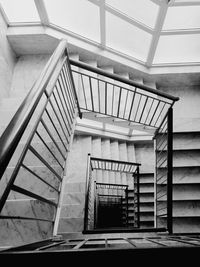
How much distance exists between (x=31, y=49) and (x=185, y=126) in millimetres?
4362

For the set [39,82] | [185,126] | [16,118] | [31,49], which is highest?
[31,49]

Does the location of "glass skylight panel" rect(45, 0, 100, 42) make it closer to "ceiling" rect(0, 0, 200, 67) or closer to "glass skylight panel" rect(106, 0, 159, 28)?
"ceiling" rect(0, 0, 200, 67)

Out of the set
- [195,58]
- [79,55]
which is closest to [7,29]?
[79,55]

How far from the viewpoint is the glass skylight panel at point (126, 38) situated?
519cm

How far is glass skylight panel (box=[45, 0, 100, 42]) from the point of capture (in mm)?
4852

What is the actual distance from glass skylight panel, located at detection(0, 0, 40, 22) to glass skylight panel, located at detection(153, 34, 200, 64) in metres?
3.08

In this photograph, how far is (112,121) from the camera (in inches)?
141

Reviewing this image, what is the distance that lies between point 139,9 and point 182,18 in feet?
3.23

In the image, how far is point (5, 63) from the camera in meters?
4.99

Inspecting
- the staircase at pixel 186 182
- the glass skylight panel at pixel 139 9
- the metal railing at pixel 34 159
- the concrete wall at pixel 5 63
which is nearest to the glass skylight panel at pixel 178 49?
the glass skylight panel at pixel 139 9

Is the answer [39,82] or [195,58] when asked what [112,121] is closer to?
[39,82]

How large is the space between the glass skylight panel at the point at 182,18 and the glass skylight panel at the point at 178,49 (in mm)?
291

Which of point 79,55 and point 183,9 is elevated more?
point 183,9

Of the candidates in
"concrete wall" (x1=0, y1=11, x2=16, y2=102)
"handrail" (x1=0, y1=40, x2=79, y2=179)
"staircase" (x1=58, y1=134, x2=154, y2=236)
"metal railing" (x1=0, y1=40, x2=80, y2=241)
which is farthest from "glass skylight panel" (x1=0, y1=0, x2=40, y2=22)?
"handrail" (x1=0, y1=40, x2=79, y2=179)
